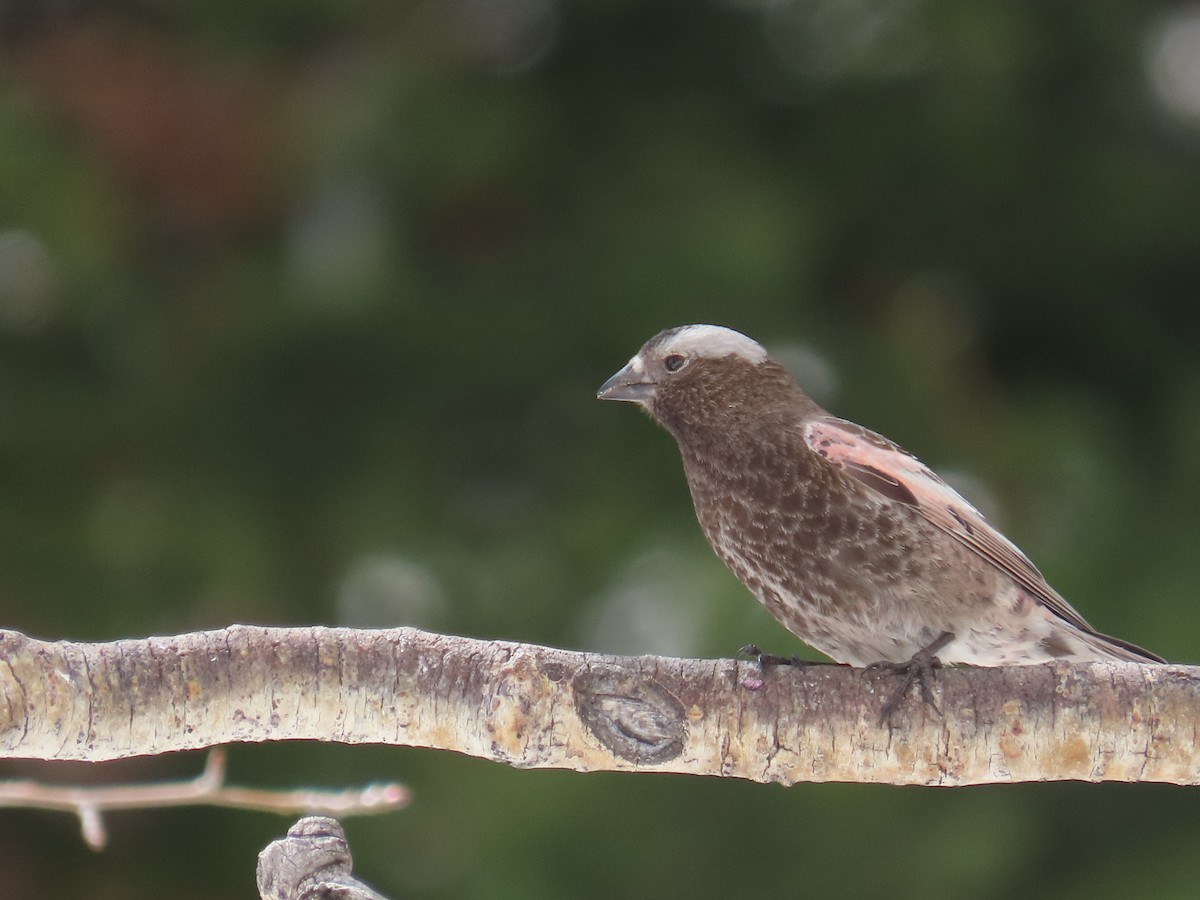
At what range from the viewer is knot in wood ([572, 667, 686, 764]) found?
2.33 metres

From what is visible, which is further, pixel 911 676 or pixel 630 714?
pixel 911 676

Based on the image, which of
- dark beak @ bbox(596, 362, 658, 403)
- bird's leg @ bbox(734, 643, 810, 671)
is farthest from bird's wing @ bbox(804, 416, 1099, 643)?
bird's leg @ bbox(734, 643, 810, 671)

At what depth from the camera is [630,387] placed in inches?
129

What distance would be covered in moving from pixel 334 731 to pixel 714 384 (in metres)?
1.31

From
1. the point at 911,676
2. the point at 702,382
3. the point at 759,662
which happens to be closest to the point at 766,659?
the point at 759,662

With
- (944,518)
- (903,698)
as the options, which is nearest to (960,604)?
(944,518)

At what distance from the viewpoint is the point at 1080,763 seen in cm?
241

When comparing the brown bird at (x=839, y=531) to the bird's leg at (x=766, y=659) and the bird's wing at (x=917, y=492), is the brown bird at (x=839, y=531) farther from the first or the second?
the bird's leg at (x=766, y=659)

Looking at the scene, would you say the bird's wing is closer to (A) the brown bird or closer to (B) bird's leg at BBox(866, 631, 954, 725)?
(A) the brown bird

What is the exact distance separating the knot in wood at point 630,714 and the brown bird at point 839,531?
2.23 ft

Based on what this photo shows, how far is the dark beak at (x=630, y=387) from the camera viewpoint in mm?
3246

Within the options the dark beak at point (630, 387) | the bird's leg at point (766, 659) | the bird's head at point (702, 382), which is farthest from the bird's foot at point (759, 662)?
the dark beak at point (630, 387)

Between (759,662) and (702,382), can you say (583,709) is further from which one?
(702,382)

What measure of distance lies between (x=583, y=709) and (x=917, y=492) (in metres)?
1.13
